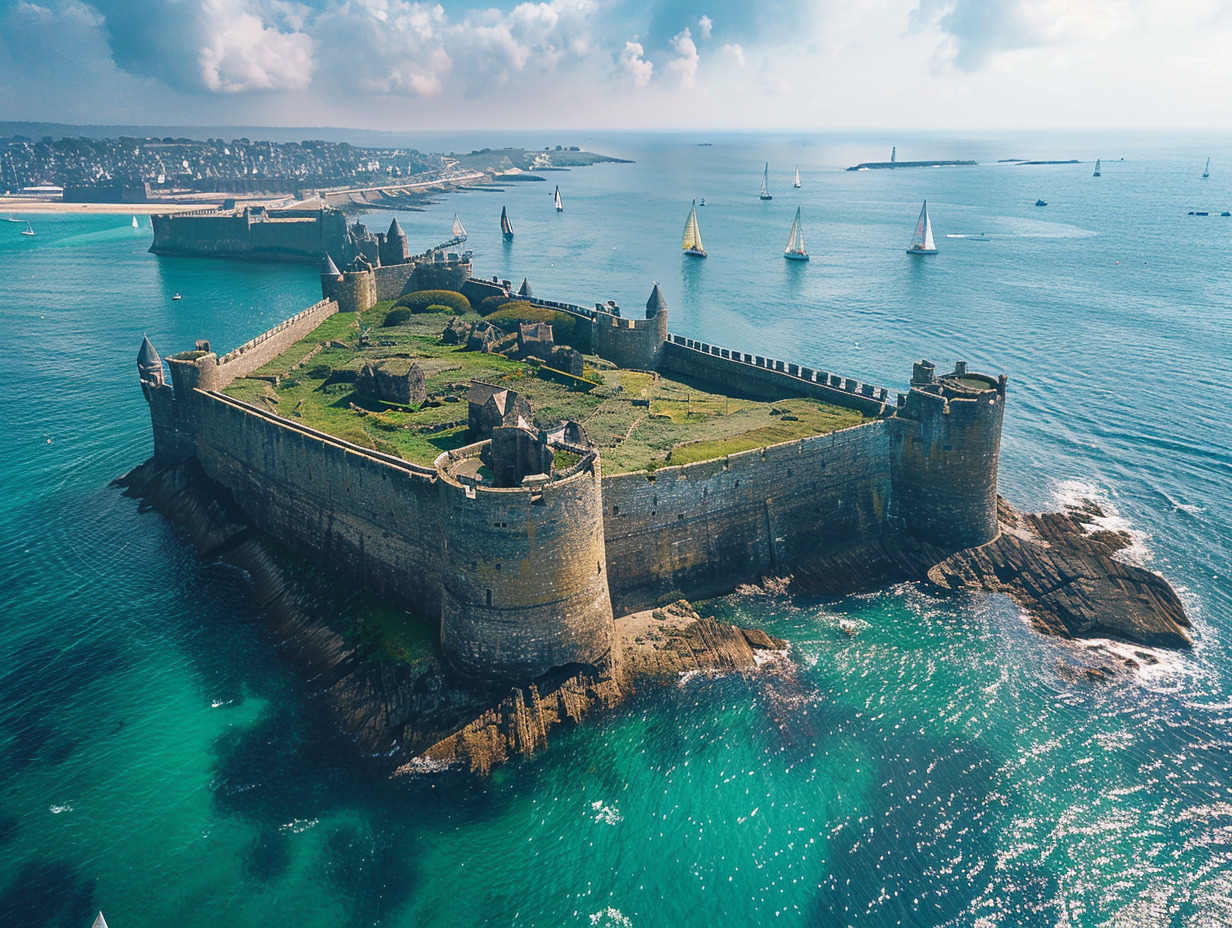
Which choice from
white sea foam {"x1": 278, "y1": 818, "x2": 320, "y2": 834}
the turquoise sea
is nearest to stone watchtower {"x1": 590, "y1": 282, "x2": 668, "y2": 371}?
the turquoise sea

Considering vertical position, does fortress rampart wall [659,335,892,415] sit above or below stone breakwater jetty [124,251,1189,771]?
above

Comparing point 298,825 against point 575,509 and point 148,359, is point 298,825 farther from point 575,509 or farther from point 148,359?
point 148,359

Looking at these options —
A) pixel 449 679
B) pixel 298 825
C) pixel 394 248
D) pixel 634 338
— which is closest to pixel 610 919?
pixel 298 825

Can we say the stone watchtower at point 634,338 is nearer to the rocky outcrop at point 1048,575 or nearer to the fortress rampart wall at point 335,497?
the rocky outcrop at point 1048,575

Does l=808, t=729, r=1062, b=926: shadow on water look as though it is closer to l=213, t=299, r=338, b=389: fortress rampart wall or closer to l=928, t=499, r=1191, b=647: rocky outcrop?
l=928, t=499, r=1191, b=647: rocky outcrop

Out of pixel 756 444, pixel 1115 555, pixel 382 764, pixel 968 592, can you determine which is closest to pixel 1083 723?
pixel 968 592

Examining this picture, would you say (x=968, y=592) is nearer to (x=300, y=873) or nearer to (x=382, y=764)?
(x=382, y=764)
